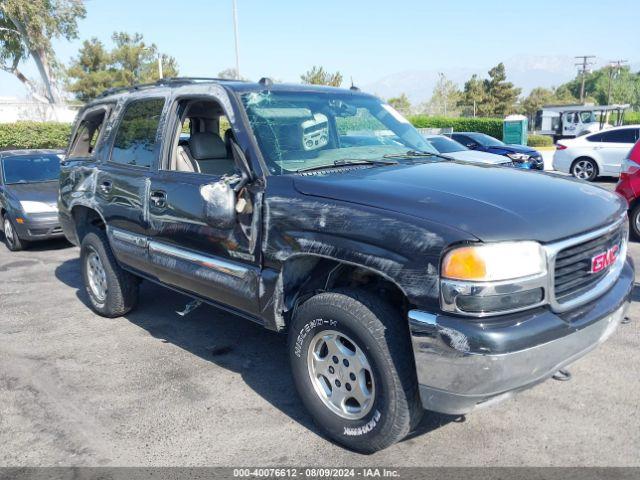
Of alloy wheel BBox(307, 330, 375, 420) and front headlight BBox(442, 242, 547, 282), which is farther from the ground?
front headlight BBox(442, 242, 547, 282)

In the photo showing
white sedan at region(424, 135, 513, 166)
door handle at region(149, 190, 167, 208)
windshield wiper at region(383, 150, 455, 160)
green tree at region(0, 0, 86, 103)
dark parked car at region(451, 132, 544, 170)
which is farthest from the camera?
green tree at region(0, 0, 86, 103)

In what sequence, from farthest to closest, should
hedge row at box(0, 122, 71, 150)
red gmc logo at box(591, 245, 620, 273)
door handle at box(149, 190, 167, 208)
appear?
hedge row at box(0, 122, 71, 150) < door handle at box(149, 190, 167, 208) < red gmc logo at box(591, 245, 620, 273)

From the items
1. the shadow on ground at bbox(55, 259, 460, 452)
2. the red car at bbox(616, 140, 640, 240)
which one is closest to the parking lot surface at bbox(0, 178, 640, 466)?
the shadow on ground at bbox(55, 259, 460, 452)

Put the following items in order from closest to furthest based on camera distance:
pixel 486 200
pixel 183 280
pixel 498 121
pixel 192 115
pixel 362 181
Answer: pixel 486 200 < pixel 362 181 < pixel 183 280 < pixel 192 115 < pixel 498 121

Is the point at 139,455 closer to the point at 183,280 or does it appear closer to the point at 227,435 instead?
the point at 227,435

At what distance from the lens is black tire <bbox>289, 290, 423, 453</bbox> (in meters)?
2.78

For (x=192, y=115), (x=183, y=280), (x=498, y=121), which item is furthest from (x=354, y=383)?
(x=498, y=121)

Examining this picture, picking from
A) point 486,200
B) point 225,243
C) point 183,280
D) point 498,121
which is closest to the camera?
point 486,200

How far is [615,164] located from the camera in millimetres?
14859

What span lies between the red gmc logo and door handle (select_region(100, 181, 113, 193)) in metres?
3.75

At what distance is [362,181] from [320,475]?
157 centimetres

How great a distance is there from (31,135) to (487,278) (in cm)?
2763

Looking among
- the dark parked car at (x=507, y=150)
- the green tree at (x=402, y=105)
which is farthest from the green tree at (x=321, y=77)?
the dark parked car at (x=507, y=150)

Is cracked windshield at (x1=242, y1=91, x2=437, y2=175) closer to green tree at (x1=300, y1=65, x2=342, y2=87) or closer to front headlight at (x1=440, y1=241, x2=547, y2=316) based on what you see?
front headlight at (x1=440, y1=241, x2=547, y2=316)
